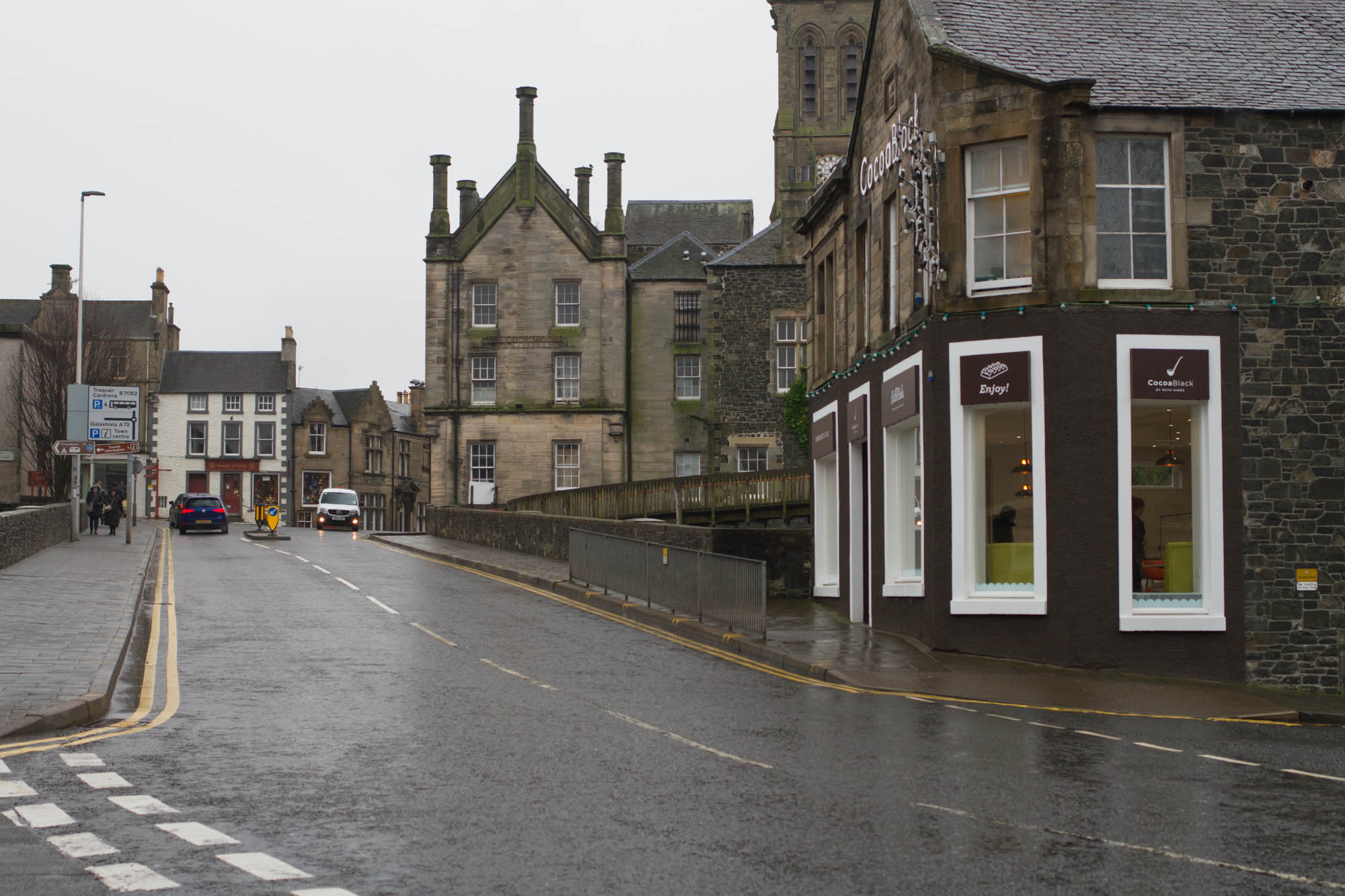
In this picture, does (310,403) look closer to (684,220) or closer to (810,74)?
(684,220)

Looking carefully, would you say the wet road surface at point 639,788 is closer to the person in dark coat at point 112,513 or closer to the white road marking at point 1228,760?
the white road marking at point 1228,760

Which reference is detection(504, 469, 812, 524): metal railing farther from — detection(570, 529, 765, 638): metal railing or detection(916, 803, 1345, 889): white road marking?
detection(916, 803, 1345, 889): white road marking

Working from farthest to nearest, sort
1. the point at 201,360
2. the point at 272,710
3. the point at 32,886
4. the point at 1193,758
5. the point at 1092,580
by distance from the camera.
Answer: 1. the point at 201,360
2. the point at 1092,580
3. the point at 272,710
4. the point at 1193,758
5. the point at 32,886

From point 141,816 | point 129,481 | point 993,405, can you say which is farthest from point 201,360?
point 141,816

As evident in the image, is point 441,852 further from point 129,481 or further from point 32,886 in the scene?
point 129,481

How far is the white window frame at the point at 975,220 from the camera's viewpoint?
17.7 m

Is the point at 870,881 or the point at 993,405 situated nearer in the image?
→ the point at 870,881

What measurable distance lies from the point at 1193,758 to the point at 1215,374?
788 cm

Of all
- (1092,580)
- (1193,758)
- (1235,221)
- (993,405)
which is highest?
(1235,221)

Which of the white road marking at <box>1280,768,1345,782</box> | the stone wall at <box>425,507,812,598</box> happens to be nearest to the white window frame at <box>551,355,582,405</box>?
the stone wall at <box>425,507,812,598</box>

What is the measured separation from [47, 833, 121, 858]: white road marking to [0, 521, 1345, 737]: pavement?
3.74 m

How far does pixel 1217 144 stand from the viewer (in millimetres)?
17734

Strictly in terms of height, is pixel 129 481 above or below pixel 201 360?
A: below

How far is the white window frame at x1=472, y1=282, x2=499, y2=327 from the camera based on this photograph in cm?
5062
